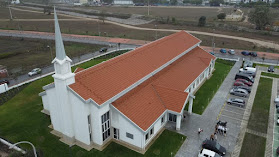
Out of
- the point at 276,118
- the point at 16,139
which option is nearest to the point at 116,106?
the point at 16,139

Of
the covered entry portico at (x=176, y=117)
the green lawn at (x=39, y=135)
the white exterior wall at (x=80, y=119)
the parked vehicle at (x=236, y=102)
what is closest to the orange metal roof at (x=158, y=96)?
the covered entry portico at (x=176, y=117)

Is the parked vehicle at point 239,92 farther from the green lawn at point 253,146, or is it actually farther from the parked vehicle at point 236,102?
the green lawn at point 253,146

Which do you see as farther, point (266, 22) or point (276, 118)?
point (266, 22)

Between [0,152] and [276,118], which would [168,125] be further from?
[0,152]

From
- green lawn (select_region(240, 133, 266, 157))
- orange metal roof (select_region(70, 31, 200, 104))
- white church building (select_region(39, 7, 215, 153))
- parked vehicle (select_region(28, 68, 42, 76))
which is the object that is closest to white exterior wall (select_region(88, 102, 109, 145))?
white church building (select_region(39, 7, 215, 153))

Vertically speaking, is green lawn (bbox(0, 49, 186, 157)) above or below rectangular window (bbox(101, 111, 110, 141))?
below

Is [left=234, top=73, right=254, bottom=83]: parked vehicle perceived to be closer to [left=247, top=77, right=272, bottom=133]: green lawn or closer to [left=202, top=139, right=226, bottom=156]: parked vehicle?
[left=247, top=77, right=272, bottom=133]: green lawn

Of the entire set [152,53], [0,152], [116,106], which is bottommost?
[0,152]
